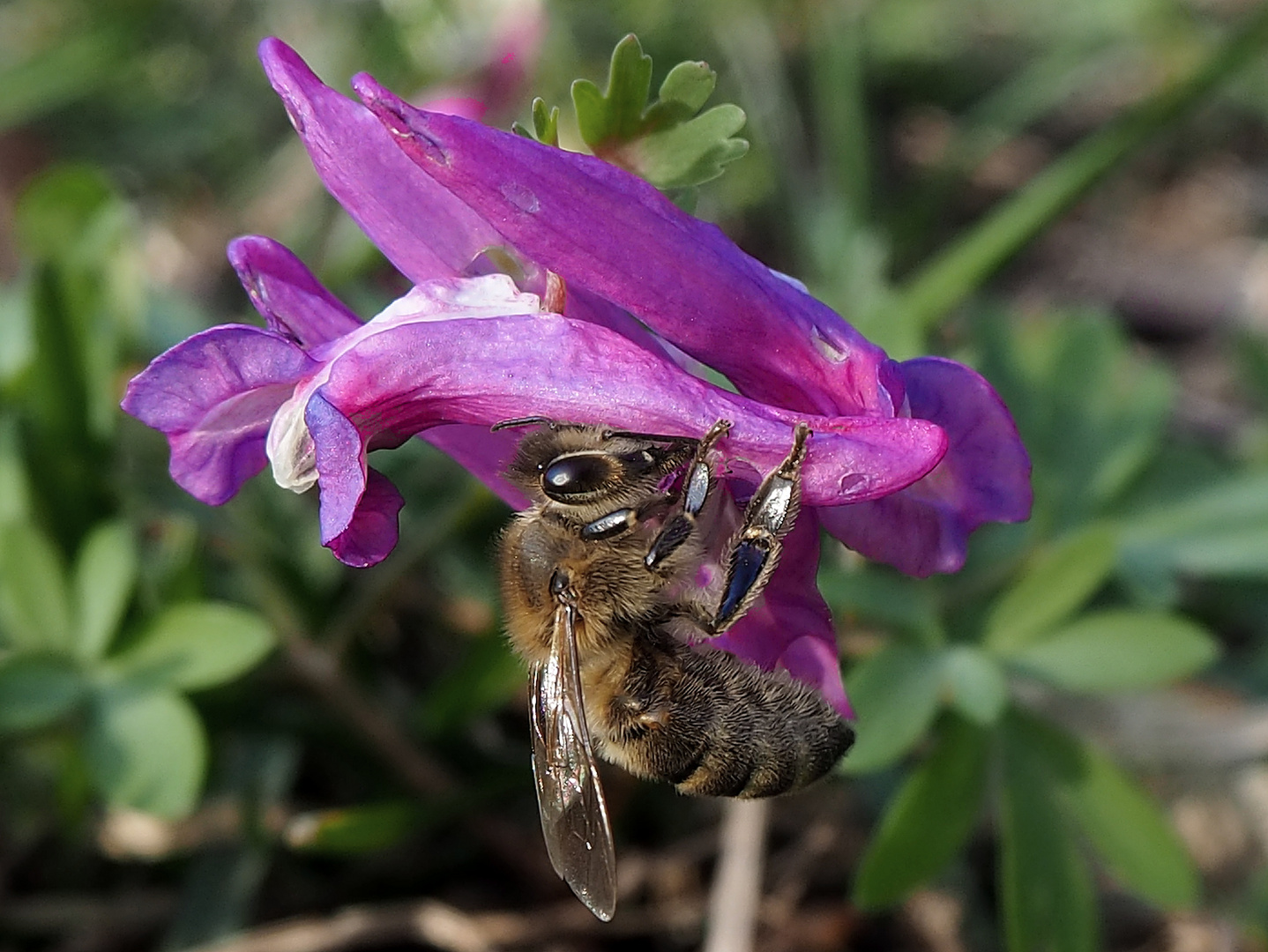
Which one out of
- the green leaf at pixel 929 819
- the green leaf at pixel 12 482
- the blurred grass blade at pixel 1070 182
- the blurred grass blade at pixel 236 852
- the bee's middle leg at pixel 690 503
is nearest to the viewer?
the bee's middle leg at pixel 690 503

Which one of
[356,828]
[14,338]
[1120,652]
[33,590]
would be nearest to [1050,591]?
[1120,652]

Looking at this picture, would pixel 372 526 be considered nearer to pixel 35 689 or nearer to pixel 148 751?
pixel 148 751

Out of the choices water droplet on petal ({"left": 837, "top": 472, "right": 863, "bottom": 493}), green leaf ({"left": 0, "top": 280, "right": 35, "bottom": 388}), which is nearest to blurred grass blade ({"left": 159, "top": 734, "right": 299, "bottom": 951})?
green leaf ({"left": 0, "top": 280, "right": 35, "bottom": 388})

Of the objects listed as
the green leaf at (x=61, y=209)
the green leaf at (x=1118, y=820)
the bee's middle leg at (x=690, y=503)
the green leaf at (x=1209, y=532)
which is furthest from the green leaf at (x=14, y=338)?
the green leaf at (x=1209, y=532)

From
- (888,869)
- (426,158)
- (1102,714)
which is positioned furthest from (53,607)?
(1102,714)

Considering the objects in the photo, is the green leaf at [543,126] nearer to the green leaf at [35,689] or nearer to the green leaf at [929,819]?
the green leaf at [929,819]
